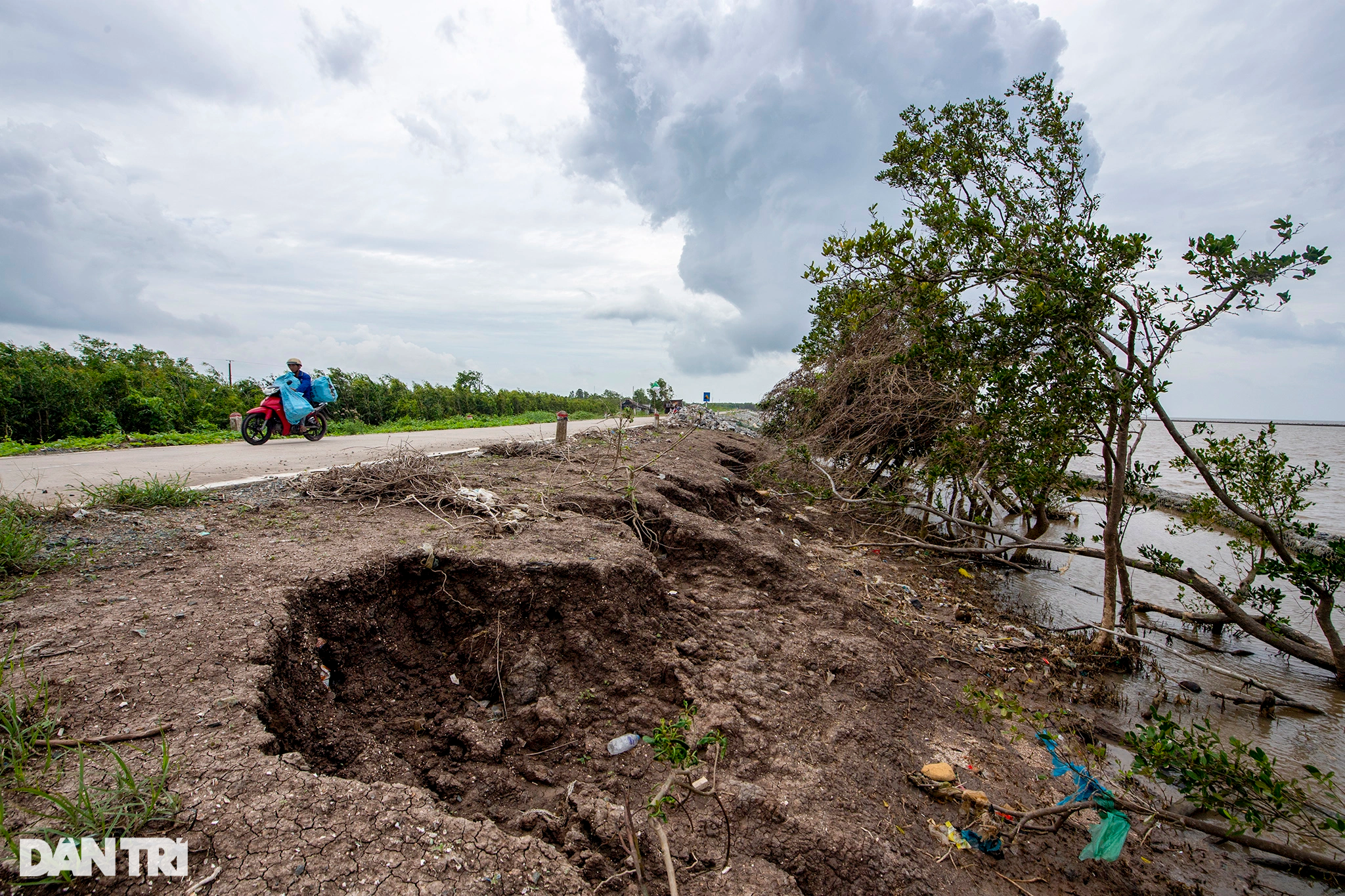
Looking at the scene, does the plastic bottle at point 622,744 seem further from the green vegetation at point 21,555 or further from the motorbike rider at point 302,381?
the motorbike rider at point 302,381

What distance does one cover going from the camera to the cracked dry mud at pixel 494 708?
1.65 metres

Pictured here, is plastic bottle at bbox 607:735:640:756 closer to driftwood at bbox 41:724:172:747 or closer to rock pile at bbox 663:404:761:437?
driftwood at bbox 41:724:172:747

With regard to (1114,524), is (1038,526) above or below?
below

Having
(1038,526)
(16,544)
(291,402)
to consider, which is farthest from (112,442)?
(1038,526)

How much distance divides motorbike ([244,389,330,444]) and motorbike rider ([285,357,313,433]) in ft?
0.48

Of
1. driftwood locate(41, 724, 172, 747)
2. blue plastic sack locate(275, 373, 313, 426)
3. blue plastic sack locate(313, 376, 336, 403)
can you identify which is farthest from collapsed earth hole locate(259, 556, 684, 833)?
blue plastic sack locate(313, 376, 336, 403)

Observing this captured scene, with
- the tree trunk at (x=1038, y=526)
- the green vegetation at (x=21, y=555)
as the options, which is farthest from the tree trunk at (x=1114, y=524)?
the green vegetation at (x=21, y=555)

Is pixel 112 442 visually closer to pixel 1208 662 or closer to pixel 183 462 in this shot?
pixel 183 462

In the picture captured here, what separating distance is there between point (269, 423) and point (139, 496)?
562 cm

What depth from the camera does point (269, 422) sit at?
8656 millimetres

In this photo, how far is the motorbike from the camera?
8.41 meters

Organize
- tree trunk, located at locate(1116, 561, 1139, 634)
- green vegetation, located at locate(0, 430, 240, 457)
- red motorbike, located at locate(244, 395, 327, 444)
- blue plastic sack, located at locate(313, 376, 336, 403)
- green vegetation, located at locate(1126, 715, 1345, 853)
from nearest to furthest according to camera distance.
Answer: green vegetation, located at locate(1126, 715, 1345, 853), tree trunk, located at locate(1116, 561, 1139, 634), green vegetation, located at locate(0, 430, 240, 457), red motorbike, located at locate(244, 395, 327, 444), blue plastic sack, located at locate(313, 376, 336, 403)

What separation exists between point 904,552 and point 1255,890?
4.93 m

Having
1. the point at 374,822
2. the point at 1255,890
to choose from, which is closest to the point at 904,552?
the point at 1255,890
